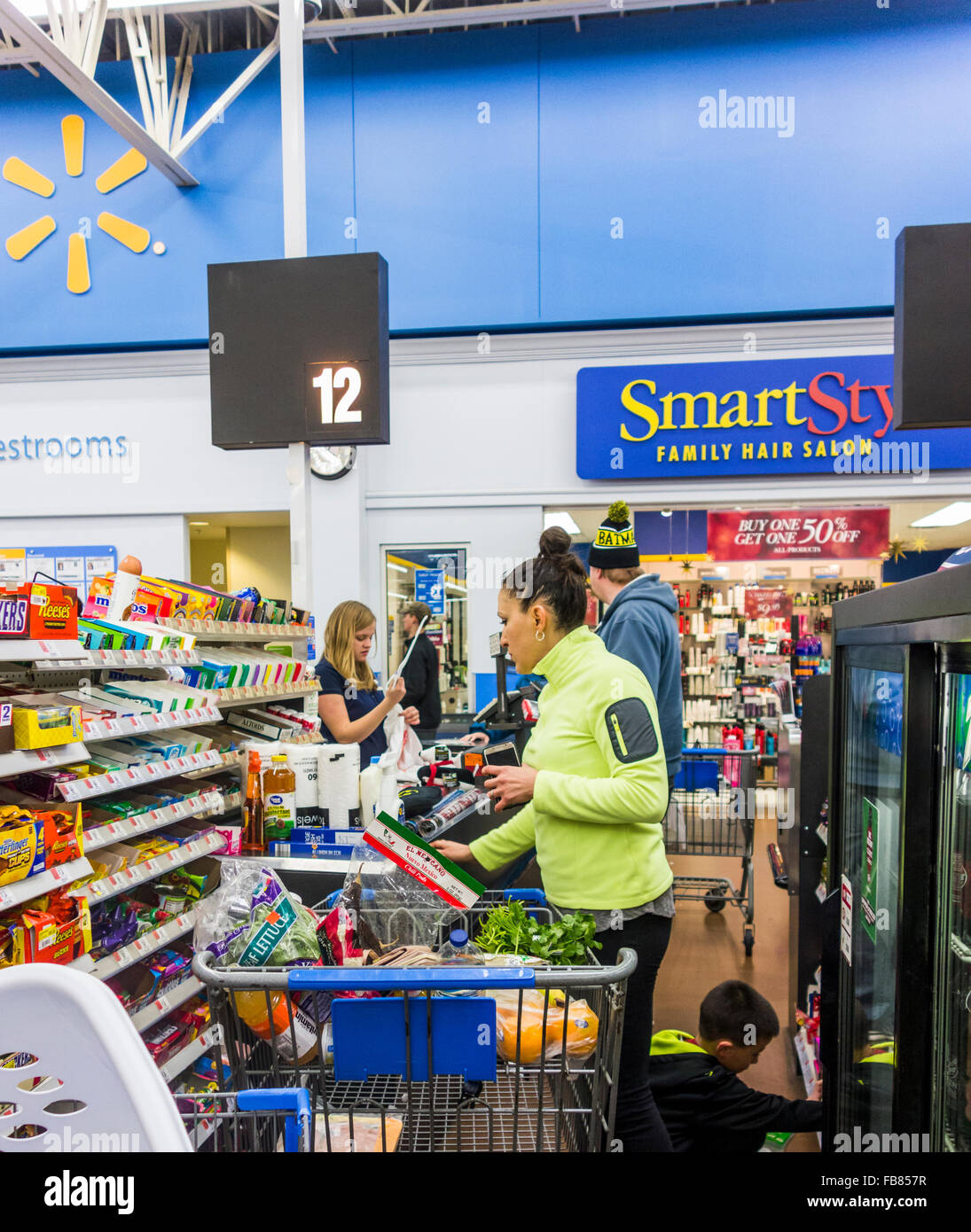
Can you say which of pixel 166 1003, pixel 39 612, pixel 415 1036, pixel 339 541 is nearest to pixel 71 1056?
pixel 415 1036

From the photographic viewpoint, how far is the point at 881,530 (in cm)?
780

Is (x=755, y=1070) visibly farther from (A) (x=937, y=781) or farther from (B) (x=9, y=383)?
(B) (x=9, y=383)

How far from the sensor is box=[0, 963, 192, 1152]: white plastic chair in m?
0.73

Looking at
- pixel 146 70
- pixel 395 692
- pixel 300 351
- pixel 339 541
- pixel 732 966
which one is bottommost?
pixel 732 966

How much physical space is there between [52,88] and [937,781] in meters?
9.10

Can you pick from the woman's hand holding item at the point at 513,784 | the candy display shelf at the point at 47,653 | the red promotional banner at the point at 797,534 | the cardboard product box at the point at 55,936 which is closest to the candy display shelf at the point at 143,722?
the candy display shelf at the point at 47,653

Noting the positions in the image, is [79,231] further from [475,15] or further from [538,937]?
[538,937]

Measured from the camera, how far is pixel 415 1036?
1.38 metres

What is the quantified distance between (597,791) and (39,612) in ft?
4.42

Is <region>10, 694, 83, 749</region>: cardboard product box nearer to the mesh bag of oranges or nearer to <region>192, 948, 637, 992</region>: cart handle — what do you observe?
<region>192, 948, 637, 992</region>: cart handle

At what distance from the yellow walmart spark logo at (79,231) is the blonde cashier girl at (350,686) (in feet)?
16.8

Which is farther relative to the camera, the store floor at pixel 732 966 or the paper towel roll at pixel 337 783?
the store floor at pixel 732 966

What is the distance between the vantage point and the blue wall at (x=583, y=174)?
6.62 m

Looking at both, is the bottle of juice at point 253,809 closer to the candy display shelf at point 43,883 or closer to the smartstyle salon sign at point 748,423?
the candy display shelf at point 43,883
